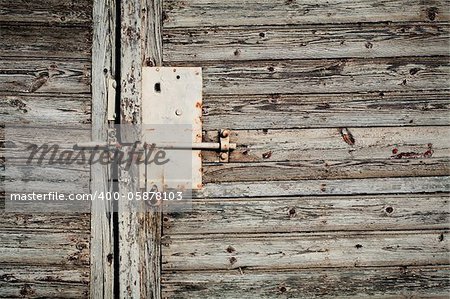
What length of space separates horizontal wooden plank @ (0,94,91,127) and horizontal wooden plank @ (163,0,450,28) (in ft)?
1.89

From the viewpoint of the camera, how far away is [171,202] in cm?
211

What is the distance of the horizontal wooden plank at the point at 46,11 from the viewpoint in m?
2.09

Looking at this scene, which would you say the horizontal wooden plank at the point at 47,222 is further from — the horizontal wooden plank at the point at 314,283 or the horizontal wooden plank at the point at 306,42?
the horizontal wooden plank at the point at 306,42

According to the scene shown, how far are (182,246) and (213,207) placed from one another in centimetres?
23

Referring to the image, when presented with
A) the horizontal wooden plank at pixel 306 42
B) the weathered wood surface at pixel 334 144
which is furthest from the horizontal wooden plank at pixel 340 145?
the horizontal wooden plank at pixel 306 42

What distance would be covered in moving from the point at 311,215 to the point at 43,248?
1250mm

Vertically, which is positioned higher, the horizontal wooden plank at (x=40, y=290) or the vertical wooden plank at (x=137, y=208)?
the vertical wooden plank at (x=137, y=208)

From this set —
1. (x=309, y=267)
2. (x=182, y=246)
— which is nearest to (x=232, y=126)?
(x=182, y=246)

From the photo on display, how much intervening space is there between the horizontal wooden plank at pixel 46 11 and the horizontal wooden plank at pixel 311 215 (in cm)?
101

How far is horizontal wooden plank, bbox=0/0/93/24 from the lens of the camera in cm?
209

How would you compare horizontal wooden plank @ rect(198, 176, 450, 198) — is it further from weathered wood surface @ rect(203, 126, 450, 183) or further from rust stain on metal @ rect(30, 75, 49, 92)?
rust stain on metal @ rect(30, 75, 49, 92)

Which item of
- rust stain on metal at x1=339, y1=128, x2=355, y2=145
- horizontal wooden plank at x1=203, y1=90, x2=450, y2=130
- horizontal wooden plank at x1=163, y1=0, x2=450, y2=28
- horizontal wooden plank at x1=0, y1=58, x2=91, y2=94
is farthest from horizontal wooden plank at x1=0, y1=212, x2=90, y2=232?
rust stain on metal at x1=339, y1=128, x2=355, y2=145

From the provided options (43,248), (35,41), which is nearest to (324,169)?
(43,248)

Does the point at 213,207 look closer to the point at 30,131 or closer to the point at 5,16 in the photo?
the point at 30,131
